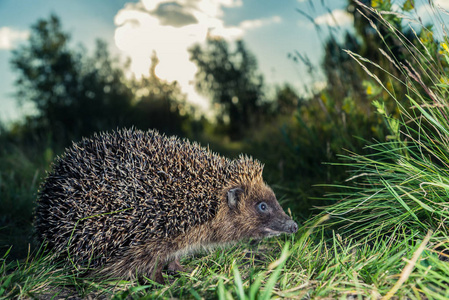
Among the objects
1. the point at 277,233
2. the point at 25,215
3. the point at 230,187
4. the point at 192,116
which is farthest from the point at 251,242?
the point at 192,116

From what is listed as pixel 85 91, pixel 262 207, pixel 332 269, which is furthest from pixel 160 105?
pixel 332 269

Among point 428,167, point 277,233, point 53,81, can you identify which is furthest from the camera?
point 53,81

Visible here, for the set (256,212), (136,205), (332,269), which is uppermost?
(136,205)

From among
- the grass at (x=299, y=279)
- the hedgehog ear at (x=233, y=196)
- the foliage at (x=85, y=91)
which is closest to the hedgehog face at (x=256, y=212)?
the hedgehog ear at (x=233, y=196)

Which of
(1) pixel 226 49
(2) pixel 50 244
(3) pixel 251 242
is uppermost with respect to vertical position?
(1) pixel 226 49

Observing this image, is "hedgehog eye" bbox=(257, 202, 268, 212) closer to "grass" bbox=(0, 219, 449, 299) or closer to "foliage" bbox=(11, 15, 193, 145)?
"grass" bbox=(0, 219, 449, 299)

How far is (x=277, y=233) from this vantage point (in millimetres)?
4371

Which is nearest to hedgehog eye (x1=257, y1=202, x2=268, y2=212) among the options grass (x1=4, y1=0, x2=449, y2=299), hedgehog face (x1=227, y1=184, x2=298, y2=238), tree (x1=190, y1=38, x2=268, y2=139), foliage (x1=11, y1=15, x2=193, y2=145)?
hedgehog face (x1=227, y1=184, x2=298, y2=238)

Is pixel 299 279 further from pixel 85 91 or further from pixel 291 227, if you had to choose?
pixel 85 91

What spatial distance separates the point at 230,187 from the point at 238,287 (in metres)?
1.89

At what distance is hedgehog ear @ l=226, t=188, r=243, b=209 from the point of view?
4355 mm

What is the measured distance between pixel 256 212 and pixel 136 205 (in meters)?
1.44

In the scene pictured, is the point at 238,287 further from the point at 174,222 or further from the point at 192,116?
the point at 192,116

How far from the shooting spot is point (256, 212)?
14.8 feet
